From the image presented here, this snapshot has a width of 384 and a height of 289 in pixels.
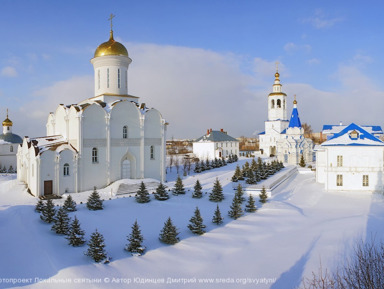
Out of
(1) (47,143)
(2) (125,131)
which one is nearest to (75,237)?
(1) (47,143)

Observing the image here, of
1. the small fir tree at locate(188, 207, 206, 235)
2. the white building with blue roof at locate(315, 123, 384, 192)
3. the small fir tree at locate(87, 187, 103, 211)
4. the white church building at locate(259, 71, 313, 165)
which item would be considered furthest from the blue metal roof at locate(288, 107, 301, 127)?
the small fir tree at locate(87, 187, 103, 211)

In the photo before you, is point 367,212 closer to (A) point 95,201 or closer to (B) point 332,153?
(B) point 332,153

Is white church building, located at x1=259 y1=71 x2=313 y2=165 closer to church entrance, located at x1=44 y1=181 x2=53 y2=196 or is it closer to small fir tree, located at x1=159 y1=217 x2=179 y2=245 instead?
church entrance, located at x1=44 y1=181 x2=53 y2=196

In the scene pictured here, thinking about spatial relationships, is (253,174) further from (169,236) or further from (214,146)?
(214,146)

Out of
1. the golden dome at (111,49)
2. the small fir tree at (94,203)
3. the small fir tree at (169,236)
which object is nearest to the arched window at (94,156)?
the small fir tree at (94,203)

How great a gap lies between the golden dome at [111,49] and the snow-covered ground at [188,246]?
38.9ft


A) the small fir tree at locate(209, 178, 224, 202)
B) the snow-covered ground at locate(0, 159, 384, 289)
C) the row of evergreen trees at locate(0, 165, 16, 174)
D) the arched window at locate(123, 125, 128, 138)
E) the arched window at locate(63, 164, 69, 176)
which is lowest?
the snow-covered ground at locate(0, 159, 384, 289)

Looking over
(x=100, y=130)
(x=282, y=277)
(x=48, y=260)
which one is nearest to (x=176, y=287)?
(x=282, y=277)

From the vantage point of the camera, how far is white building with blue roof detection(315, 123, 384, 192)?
2238 centimetres

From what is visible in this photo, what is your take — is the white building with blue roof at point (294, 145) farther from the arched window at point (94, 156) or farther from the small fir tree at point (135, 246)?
the small fir tree at point (135, 246)

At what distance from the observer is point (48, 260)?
9828 mm

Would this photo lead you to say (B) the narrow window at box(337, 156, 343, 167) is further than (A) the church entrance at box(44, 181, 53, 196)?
Yes

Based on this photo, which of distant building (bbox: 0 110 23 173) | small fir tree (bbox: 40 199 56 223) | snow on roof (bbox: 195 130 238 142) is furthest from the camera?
snow on roof (bbox: 195 130 238 142)

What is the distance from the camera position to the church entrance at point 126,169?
23016mm
